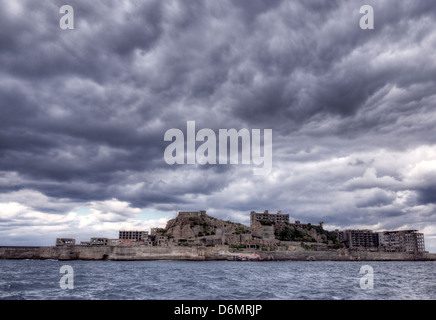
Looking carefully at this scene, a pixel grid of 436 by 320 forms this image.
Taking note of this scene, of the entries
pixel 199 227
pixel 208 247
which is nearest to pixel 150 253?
pixel 208 247

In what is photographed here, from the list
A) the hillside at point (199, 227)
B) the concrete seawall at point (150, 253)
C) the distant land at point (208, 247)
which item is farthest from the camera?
the hillside at point (199, 227)

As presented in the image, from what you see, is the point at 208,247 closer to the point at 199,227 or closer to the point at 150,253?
the point at 150,253

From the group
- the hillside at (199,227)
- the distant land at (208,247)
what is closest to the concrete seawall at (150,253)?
the distant land at (208,247)

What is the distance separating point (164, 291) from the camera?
31.5 meters

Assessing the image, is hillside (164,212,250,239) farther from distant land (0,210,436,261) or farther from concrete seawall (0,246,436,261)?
concrete seawall (0,246,436,261)

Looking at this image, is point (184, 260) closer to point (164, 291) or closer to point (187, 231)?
point (187, 231)

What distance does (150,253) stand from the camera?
5084 inches

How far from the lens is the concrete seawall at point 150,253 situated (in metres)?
128

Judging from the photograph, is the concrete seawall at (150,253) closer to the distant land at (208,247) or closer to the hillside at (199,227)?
the distant land at (208,247)

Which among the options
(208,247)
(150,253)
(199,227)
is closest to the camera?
(150,253)
